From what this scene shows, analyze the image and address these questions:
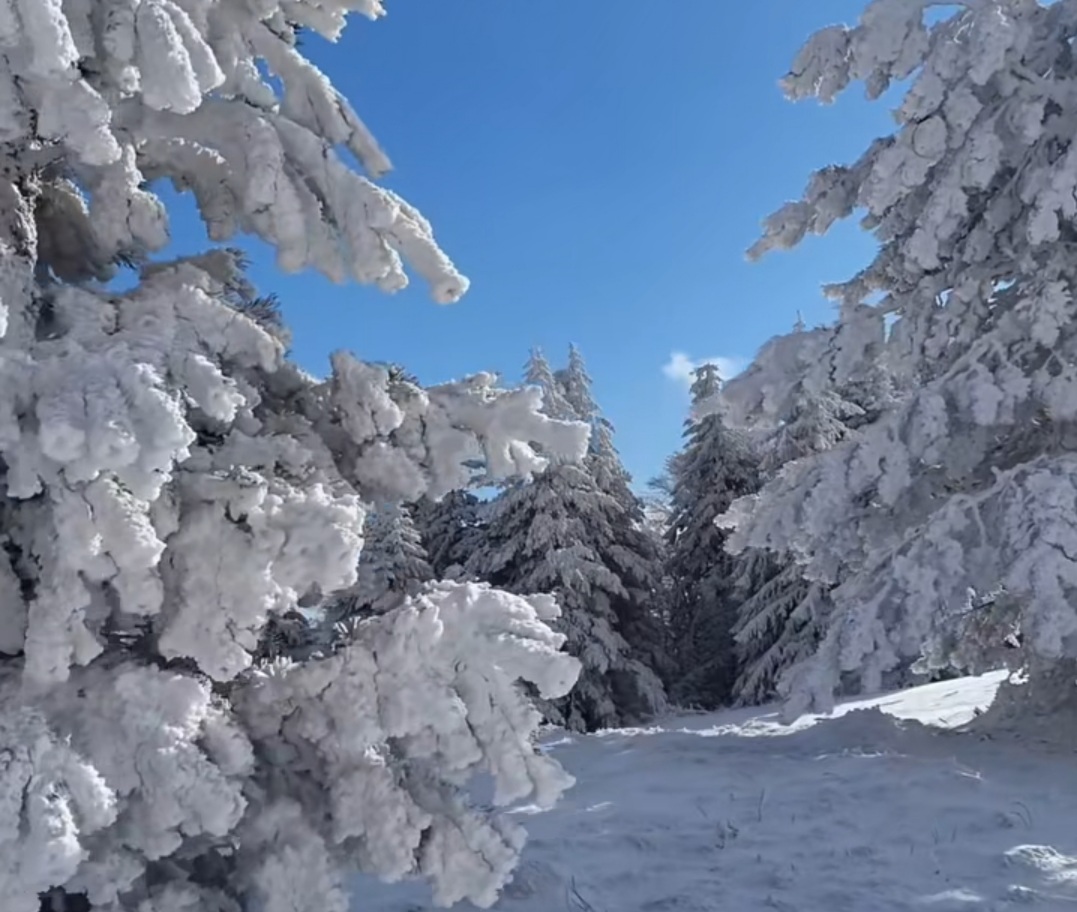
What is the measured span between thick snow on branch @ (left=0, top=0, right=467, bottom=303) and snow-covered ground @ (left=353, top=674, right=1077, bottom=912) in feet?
11.5

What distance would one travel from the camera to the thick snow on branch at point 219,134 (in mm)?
3717

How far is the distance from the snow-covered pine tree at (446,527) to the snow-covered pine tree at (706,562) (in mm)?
5260

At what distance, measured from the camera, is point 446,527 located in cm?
2517

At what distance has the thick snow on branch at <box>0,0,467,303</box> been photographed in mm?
3717

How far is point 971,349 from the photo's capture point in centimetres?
828

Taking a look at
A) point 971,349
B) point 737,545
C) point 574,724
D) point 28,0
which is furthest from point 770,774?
point 574,724

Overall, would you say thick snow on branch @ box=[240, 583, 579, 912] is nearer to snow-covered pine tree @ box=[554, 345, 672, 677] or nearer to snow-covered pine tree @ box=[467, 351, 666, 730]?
snow-covered pine tree @ box=[467, 351, 666, 730]

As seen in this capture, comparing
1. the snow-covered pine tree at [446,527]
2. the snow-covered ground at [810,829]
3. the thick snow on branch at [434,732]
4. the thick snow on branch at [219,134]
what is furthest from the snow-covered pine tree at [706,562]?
the thick snow on branch at [434,732]

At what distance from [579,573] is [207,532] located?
1789cm

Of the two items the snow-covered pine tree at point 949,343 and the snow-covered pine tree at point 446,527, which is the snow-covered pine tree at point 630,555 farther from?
the snow-covered pine tree at point 949,343

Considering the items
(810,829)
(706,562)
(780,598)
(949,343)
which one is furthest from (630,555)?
(810,829)

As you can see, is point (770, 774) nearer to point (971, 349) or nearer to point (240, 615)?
point (971, 349)

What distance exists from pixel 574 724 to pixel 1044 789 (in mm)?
14168

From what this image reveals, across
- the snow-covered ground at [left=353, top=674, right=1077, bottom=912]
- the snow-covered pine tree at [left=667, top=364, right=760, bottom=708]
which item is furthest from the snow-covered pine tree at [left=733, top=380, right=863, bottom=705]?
the snow-covered ground at [left=353, top=674, right=1077, bottom=912]
